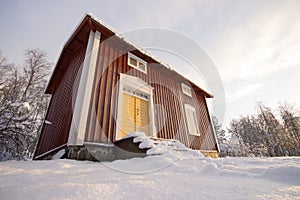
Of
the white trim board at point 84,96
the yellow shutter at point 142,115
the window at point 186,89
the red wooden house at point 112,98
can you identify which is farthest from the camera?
the window at point 186,89

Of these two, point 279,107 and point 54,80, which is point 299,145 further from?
point 54,80

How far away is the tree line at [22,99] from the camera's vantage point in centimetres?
433

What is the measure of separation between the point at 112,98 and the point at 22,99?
320 inches

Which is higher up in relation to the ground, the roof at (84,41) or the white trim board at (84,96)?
the roof at (84,41)

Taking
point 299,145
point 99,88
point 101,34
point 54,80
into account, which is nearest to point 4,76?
point 54,80

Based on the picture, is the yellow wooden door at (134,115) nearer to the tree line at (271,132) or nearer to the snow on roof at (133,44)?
the snow on roof at (133,44)

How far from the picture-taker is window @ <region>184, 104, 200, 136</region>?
7.03m

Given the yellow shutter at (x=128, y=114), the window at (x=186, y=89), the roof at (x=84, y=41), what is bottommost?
the yellow shutter at (x=128, y=114)

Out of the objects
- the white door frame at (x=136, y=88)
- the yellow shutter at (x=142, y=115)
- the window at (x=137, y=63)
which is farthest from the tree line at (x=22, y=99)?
the window at (x=137, y=63)

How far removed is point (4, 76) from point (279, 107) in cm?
3026

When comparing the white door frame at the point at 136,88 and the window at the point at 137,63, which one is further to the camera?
the window at the point at 137,63

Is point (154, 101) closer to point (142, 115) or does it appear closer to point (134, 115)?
point (142, 115)

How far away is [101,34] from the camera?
4.93 meters

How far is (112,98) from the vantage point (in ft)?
14.3
